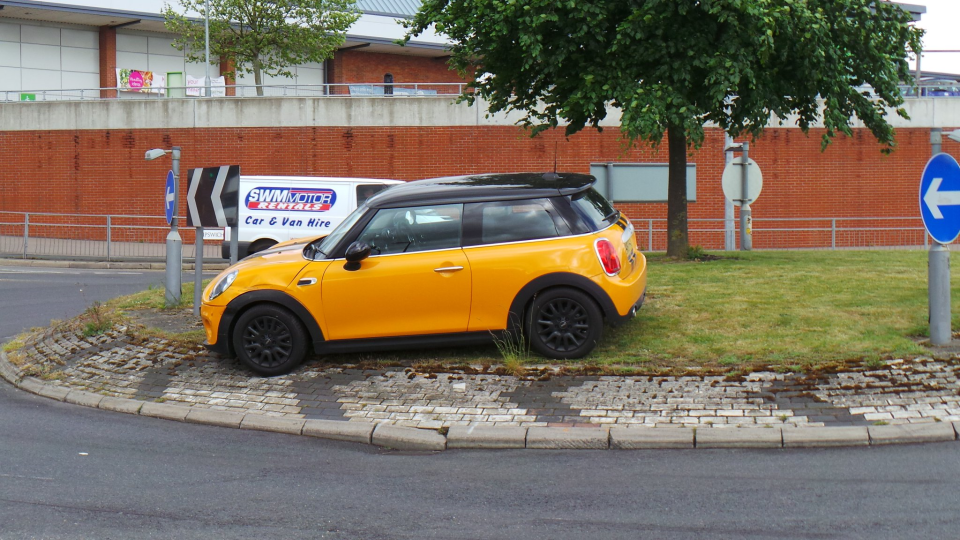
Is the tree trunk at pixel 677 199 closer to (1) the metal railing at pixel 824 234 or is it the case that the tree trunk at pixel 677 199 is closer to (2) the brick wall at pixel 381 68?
(1) the metal railing at pixel 824 234

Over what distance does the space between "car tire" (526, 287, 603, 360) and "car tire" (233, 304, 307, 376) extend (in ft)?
6.33

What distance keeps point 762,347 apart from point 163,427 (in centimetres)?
474

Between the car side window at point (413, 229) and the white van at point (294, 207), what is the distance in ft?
34.6

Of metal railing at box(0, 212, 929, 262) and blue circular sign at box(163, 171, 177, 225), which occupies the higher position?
blue circular sign at box(163, 171, 177, 225)

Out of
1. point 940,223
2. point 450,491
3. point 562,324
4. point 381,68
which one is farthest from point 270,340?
point 381,68

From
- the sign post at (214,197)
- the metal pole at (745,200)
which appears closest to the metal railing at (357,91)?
the metal pole at (745,200)

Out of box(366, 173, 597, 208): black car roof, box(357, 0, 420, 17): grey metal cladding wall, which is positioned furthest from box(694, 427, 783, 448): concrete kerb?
box(357, 0, 420, 17): grey metal cladding wall

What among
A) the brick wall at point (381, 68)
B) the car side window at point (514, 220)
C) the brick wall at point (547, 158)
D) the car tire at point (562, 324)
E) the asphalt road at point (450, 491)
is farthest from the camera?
the brick wall at point (381, 68)

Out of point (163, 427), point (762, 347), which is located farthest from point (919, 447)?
point (163, 427)

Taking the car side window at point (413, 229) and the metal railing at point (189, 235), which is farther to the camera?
the metal railing at point (189, 235)

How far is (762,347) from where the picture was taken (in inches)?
303

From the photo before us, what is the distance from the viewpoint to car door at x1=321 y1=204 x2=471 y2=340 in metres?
7.61

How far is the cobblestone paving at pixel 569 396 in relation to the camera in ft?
20.9

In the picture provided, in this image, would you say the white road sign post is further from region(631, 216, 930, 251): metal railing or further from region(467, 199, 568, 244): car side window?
region(467, 199, 568, 244): car side window
